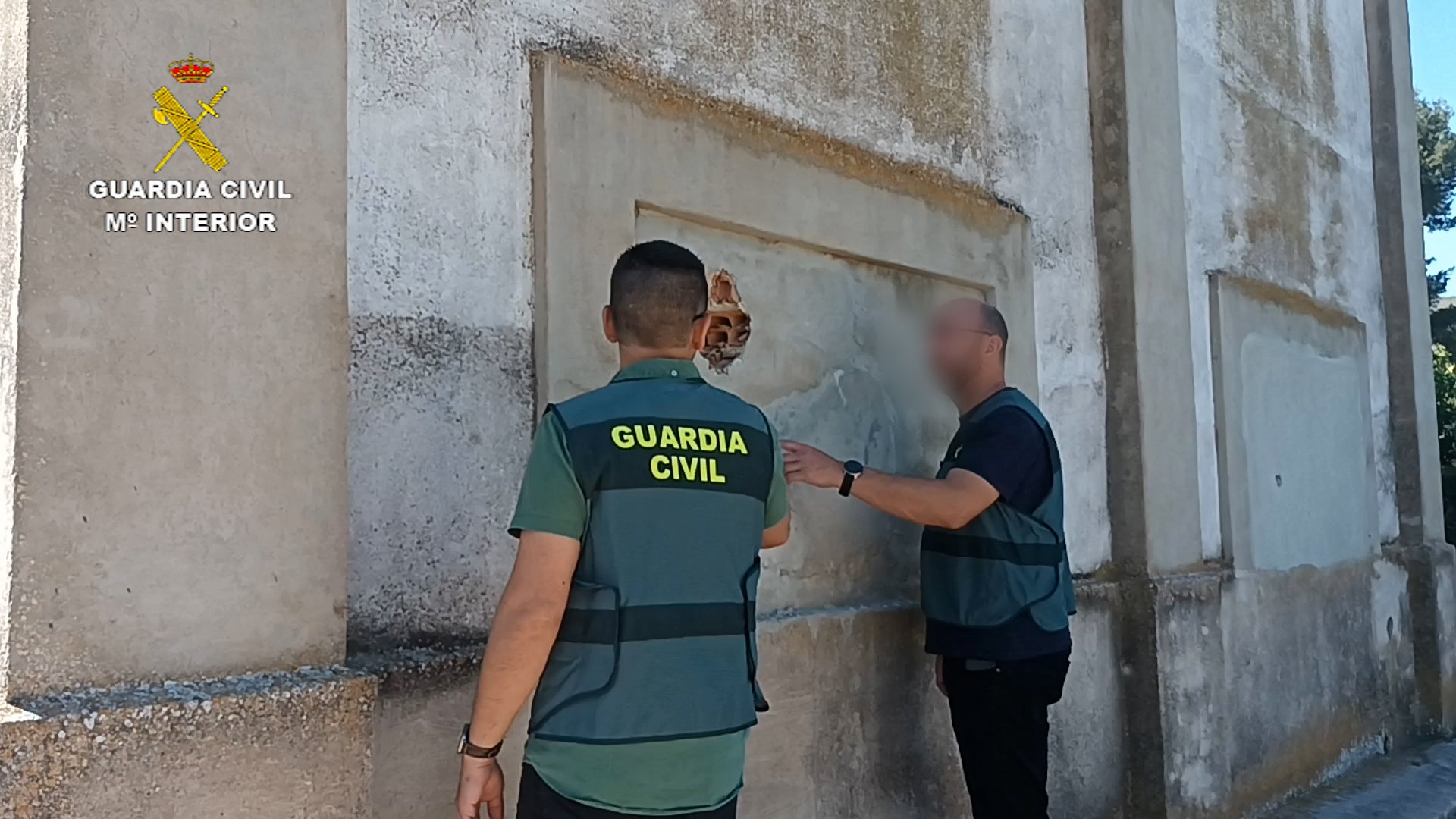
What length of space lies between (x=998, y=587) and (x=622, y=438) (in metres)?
1.66

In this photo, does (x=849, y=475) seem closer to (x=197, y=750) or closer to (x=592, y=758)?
(x=592, y=758)

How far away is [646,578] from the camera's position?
7.02ft

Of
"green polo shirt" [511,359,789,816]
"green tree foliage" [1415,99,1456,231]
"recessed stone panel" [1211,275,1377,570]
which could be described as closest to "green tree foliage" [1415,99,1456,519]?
"green tree foliage" [1415,99,1456,231]

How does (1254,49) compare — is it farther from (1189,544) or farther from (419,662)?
(419,662)

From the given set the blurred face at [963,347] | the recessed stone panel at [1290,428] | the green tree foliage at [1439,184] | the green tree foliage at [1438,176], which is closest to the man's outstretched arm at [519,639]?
the blurred face at [963,347]

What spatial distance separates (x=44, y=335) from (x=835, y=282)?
2254 millimetres

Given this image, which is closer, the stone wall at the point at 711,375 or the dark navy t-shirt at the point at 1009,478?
the stone wall at the point at 711,375

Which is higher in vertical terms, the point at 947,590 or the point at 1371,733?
the point at 947,590

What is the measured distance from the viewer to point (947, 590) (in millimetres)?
3557

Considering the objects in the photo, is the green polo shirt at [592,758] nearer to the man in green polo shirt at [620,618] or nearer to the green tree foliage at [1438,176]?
the man in green polo shirt at [620,618]

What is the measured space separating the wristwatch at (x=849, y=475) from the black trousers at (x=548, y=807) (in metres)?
1.15

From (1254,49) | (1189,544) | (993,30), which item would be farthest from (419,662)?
(1254,49)

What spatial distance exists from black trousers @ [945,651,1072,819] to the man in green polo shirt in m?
1.38

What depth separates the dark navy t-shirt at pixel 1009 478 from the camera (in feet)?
11.1
